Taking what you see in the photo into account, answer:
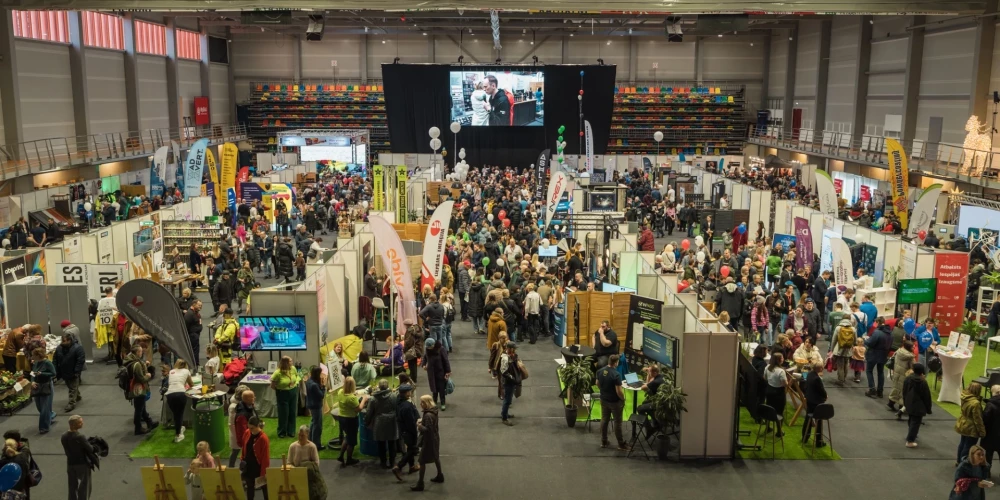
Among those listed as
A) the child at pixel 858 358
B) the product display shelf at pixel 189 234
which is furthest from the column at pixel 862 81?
the product display shelf at pixel 189 234

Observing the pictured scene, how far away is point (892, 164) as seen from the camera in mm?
20156

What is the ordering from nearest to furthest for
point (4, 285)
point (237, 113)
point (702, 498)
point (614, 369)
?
point (702, 498)
point (614, 369)
point (4, 285)
point (237, 113)

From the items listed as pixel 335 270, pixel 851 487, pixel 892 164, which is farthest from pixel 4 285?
pixel 892 164

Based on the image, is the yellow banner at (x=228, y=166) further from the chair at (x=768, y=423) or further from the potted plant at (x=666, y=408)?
the chair at (x=768, y=423)

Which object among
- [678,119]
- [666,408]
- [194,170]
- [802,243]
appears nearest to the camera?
[666,408]

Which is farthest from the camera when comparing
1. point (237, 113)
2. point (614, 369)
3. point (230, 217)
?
point (237, 113)

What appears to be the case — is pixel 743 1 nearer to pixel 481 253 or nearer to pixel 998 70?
pixel 481 253

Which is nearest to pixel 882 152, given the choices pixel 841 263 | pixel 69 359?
pixel 841 263

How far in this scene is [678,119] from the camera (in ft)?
131

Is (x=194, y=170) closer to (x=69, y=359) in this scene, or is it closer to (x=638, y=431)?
(x=69, y=359)

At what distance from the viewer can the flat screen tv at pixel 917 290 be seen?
42.6 feet

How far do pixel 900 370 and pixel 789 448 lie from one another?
185 cm

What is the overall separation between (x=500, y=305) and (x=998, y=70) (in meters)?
18.8

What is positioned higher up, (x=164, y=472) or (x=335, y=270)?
(x=335, y=270)
